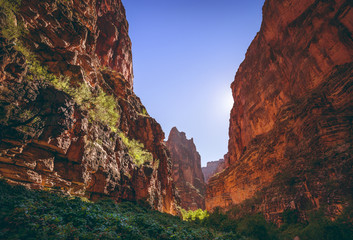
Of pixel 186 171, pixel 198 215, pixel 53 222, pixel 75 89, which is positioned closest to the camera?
pixel 53 222

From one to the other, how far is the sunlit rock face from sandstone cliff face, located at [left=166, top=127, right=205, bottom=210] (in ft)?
127

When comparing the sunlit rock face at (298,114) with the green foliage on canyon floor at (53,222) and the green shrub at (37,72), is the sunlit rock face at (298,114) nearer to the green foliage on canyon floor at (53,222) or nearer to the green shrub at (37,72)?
the green foliage on canyon floor at (53,222)

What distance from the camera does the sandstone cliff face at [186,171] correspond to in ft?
219

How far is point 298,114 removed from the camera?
16.4 meters

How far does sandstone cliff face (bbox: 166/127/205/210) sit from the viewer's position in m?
66.9

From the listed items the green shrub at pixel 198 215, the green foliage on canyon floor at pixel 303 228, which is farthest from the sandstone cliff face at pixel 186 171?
the green foliage on canyon floor at pixel 303 228

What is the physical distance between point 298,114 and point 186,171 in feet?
229

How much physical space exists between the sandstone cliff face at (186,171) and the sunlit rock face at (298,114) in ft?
127

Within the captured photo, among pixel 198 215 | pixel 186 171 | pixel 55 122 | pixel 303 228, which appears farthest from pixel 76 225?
pixel 186 171

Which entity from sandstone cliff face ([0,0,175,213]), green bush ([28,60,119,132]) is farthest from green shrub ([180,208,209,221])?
green bush ([28,60,119,132])

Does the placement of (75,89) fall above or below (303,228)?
above

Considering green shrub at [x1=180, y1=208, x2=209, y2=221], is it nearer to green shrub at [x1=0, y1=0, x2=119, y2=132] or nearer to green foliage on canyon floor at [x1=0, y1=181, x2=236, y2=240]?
green foliage on canyon floor at [x1=0, y1=181, x2=236, y2=240]

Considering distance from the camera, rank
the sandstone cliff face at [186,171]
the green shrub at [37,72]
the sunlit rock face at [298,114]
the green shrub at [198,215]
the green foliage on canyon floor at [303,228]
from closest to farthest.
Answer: the green foliage on canyon floor at [303,228], the sunlit rock face at [298,114], the green shrub at [37,72], the green shrub at [198,215], the sandstone cliff face at [186,171]

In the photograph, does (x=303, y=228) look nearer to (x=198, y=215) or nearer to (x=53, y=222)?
(x=53, y=222)
